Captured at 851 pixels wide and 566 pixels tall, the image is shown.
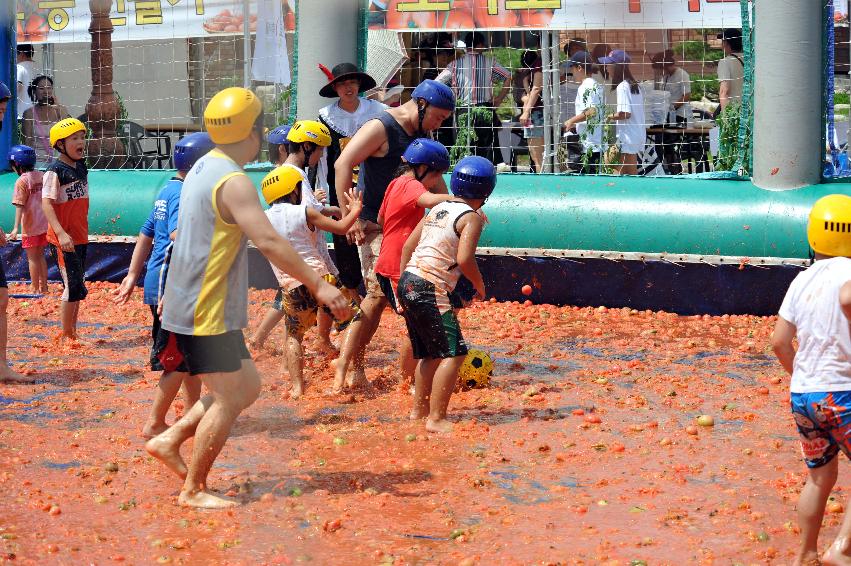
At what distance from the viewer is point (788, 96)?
33.4 ft

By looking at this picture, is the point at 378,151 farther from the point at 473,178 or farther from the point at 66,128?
the point at 66,128

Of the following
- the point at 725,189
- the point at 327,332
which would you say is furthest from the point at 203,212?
the point at 725,189

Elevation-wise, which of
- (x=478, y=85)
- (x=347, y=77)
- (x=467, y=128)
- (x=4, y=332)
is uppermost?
(x=478, y=85)

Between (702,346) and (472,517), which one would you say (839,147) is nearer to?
(702,346)

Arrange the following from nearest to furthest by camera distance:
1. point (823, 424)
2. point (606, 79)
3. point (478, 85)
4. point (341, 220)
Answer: point (823, 424) → point (341, 220) → point (606, 79) → point (478, 85)

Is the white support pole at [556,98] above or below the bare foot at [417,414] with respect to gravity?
above

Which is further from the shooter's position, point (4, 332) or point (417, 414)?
point (4, 332)

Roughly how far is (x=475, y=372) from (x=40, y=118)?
8239 millimetres

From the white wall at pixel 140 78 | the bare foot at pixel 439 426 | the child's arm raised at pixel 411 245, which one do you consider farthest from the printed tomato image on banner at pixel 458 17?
the bare foot at pixel 439 426

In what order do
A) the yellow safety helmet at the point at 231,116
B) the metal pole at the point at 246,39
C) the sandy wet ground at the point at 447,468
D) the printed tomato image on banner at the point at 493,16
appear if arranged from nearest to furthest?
1. the sandy wet ground at the point at 447,468
2. the yellow safety helmet at the point at 231,116
3. the metal pole at the point at 246,39
4. the printed tomato image on banner at the point at 493,16

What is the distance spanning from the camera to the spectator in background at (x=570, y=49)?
11742mm

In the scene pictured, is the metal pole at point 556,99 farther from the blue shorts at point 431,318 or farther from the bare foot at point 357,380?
the blue shorts at point 431,318

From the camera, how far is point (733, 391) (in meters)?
7.66

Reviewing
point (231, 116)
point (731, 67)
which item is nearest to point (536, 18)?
point (731, 67)
